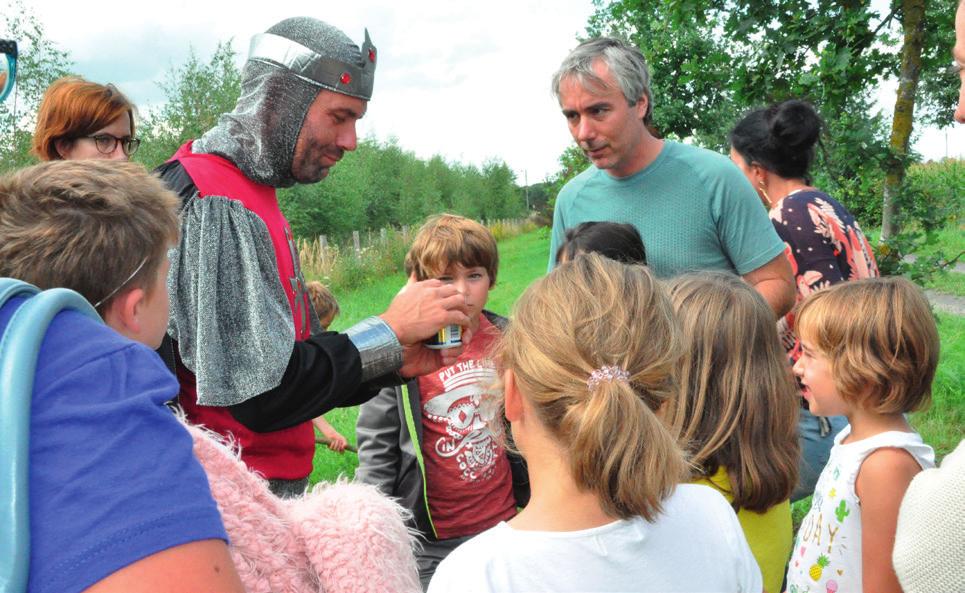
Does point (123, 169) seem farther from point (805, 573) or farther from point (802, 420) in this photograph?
point (802, 420)

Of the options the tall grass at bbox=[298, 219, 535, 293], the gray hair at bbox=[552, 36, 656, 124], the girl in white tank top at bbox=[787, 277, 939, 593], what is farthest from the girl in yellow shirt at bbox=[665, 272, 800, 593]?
the tall grass at bbox=[298, 219, 535, 293]

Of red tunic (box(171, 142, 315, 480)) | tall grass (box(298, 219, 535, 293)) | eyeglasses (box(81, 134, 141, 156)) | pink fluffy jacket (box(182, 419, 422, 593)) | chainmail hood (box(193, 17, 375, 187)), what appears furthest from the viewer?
tall grass (box(298, 219, 535, 293))

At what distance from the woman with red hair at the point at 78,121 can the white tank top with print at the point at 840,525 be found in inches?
120

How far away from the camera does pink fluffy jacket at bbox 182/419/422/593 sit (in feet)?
4.67

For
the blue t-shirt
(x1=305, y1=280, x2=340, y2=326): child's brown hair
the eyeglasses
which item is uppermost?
the eyeglasses

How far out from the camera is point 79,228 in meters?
1.30

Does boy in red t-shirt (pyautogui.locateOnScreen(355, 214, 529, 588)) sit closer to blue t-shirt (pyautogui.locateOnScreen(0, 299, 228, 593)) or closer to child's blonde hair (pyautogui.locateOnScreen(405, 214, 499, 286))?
child's blonde hair (pyautogui.locateOnScreen(405, 214, 499, 286))

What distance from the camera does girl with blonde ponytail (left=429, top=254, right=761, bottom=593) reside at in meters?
1.43

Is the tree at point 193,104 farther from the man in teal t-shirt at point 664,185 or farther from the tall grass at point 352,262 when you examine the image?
the man in teal t-shirt at point 664,185

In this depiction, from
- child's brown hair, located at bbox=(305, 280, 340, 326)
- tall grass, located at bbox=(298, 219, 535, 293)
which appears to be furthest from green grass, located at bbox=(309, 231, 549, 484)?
child's brown hair, located at bbox=(305, 280, 340, 326)

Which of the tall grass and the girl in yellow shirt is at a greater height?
the girl in yellow shirt

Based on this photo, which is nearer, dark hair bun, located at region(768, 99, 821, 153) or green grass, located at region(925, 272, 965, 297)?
dark hair bun, located at region(768, 99, 821, 153)

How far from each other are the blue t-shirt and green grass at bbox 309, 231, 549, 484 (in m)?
0.86

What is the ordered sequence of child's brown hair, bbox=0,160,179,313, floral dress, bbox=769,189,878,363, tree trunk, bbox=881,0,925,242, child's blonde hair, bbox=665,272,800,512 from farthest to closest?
tree trunk, bbox=881,0,925,242
floral dress, bbox=769,189,878,363
child's blonde hair, bbox=665,272,800,512
child's brown hair, bbox=0,160,179,313
